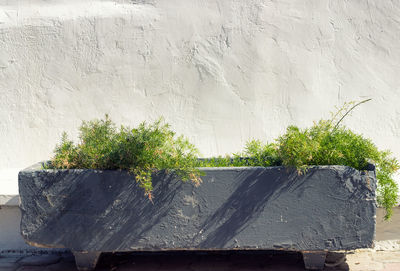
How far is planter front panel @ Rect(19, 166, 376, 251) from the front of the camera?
203 cm

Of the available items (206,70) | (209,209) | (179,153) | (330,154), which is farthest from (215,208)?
(206,70)

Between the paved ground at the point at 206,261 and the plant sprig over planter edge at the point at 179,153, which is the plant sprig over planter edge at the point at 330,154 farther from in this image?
the paved ground at the point at 206,261

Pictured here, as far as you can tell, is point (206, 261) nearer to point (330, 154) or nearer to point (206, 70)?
point (330, 154)

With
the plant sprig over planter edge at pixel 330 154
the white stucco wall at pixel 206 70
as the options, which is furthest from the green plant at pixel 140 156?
the white stucco wall at pixel 206 70

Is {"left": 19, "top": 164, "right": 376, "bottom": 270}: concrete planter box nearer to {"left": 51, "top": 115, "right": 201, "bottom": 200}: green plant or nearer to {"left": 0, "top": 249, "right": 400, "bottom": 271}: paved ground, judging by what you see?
{"left": 51, "top": 115, "right": 201, "bottom": 200}: green plant

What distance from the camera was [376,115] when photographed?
3.18 metres

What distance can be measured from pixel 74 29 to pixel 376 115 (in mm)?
2505

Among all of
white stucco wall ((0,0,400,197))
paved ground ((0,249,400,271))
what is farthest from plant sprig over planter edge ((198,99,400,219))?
white stucco wall ((0,0,400,197))

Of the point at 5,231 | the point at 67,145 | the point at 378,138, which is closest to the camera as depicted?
the point at 67,145

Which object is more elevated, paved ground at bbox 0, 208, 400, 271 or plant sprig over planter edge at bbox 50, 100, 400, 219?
plant sprig over planter edge at bbox 50, 100, 400, 219

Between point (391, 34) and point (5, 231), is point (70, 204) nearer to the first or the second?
point (5, 231)

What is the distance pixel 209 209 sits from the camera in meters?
2.04

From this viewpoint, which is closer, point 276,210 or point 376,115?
point 276,210

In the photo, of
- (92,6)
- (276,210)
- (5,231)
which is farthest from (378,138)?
(5,231)
